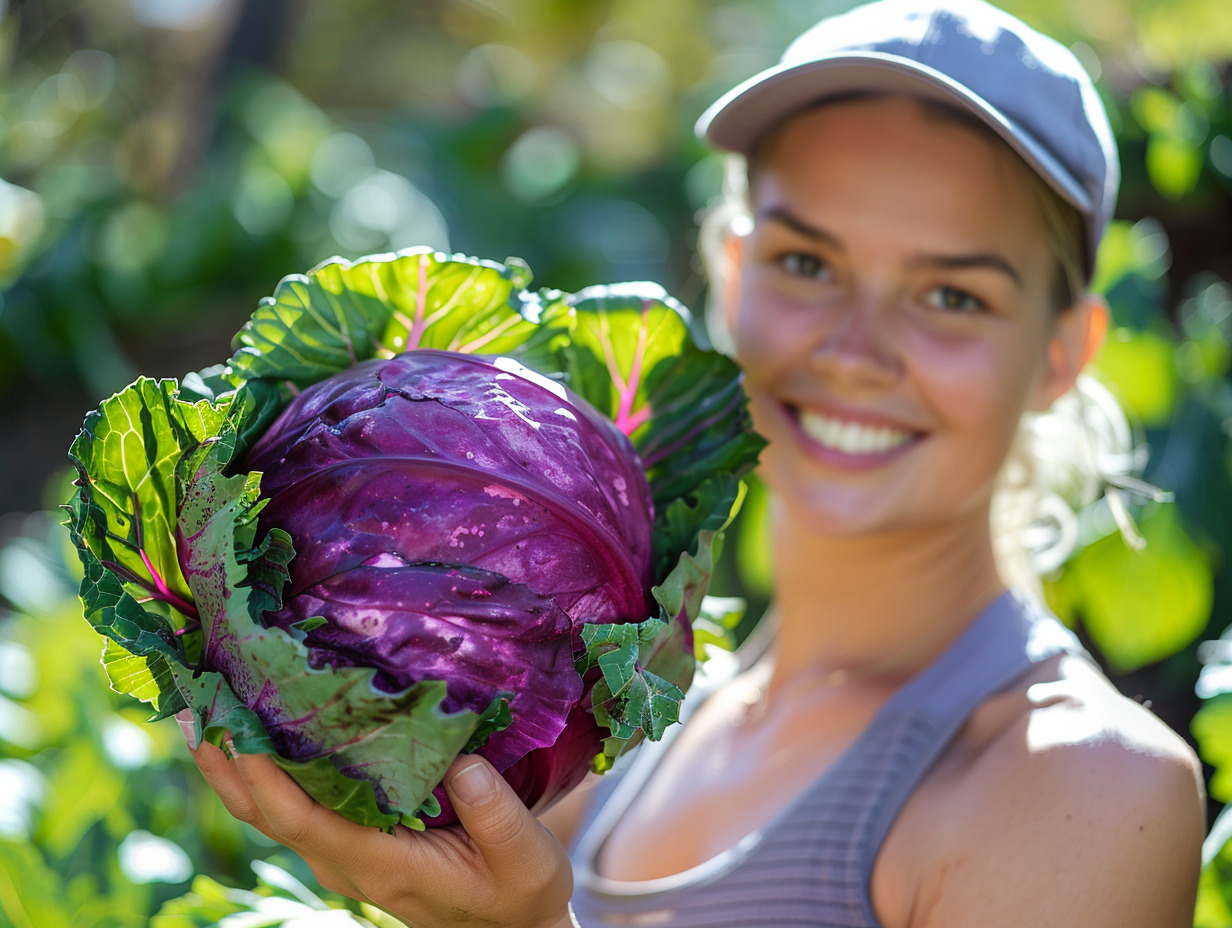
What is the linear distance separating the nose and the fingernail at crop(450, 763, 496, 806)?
1037mm

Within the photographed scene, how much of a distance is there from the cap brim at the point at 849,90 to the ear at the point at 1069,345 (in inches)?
8.3

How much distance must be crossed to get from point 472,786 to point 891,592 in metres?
1.25

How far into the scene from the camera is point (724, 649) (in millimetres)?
1914

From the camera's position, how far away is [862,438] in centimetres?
201

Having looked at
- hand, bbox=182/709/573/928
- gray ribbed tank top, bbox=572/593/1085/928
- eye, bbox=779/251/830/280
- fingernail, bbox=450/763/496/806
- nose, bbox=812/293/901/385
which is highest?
eye, bbox=779/251/830/280

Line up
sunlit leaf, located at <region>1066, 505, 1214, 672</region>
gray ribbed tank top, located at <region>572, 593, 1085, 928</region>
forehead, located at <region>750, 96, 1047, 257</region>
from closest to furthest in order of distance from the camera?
gray ribbed tank top, located at <region>572, 593, 1085, 928</region>
forehead, located at <region>750, 96, 1047, 257</region>
sunlit leaf, located at <region>1066, 505, 1214, 672</region>

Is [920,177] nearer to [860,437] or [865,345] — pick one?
[865,345]

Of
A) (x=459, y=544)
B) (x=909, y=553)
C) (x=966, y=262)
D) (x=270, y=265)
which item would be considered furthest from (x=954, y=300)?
(x=270, y=265)

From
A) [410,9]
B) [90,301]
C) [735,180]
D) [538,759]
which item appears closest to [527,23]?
[410,9]

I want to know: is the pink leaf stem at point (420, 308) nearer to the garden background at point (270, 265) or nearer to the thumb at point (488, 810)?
A: the thumb at point (488, 810)

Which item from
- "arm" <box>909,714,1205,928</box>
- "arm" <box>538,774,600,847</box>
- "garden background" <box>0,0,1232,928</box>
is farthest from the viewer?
"garden background" <box>0,0,1232,928</box>

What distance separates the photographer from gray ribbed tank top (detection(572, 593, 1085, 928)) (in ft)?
5.63

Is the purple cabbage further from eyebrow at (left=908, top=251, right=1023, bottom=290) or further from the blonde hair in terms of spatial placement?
the blonde hair

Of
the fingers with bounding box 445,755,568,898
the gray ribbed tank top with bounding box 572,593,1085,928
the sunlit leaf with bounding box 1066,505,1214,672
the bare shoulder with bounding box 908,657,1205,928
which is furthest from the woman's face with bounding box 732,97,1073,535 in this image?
the sunlit leaf with bounding box 1066,505,1214,672
